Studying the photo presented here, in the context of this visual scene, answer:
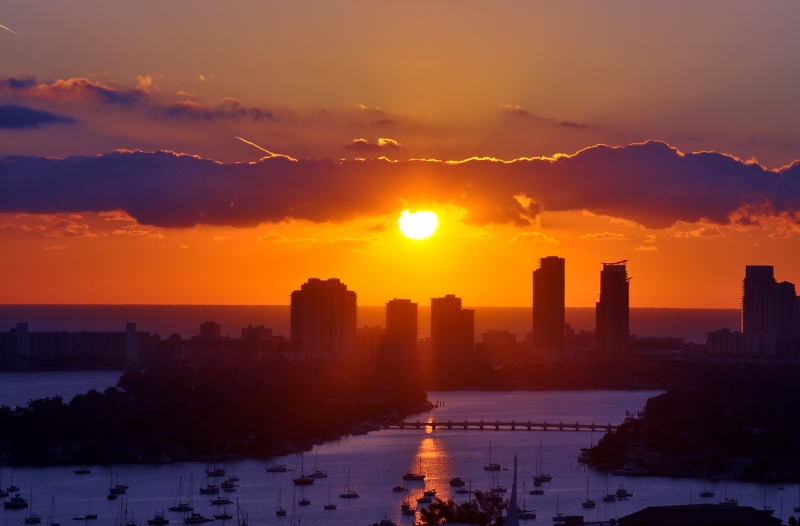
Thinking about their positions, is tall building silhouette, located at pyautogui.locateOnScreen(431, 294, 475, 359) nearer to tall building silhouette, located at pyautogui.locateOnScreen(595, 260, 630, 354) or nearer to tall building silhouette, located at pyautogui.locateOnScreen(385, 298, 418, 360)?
tall building silhouette, located at pyautogui.locateOnScreen(385, 298, 418, 360)

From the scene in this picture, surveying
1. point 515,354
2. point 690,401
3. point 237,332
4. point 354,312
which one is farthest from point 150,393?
point 237,332

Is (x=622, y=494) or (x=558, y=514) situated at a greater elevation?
(x=622, y=494)

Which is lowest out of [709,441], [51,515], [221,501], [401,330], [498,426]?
[51,515]

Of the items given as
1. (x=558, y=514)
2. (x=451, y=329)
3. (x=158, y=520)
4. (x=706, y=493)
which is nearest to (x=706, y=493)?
(x=706, y=493)

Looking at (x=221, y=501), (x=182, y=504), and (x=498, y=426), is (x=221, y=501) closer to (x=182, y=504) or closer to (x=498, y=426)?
(x=182, y=504)

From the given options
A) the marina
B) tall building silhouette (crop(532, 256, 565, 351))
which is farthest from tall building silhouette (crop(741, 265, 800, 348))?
the marina
